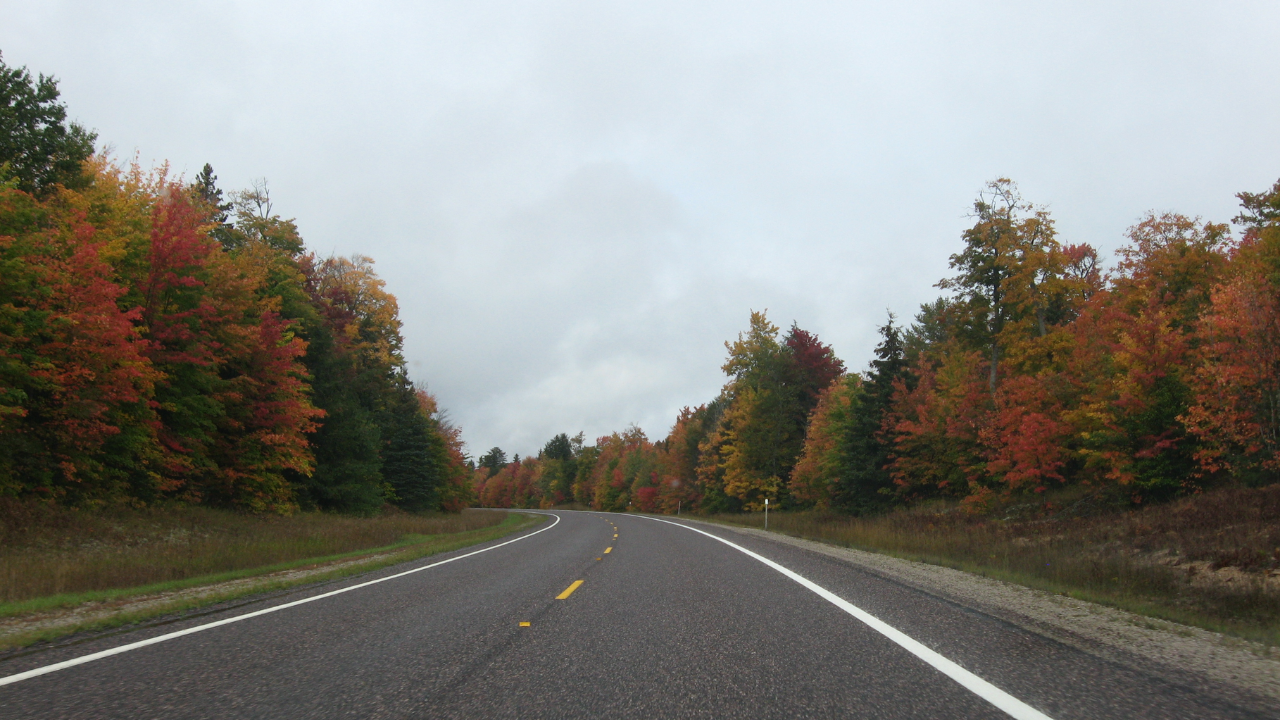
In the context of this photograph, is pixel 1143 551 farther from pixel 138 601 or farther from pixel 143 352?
pixel 143 352

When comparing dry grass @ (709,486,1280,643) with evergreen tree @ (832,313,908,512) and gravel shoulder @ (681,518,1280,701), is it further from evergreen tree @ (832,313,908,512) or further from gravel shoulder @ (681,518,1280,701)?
evergreen tree @ (832,313,908,512)

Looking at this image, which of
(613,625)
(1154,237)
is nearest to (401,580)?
(613,625)

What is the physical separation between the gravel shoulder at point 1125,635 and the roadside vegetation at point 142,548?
11.1 metres

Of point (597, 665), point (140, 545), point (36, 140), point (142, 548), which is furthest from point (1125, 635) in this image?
point (36, 140)

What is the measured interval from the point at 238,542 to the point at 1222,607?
20.5 m

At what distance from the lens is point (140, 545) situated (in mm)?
15078

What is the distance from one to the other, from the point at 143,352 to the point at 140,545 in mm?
6054

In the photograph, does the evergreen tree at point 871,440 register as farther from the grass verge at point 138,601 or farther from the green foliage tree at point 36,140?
the green foliage tree at point 36,140

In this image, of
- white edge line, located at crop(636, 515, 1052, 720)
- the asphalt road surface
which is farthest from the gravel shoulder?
white edge line, located at crop(636, 515, 1052, 720)

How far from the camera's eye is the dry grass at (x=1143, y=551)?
8953 millimetres

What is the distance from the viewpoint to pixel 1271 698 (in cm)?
375

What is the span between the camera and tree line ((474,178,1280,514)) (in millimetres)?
17844

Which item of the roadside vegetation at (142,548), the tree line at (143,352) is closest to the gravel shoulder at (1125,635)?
the roadside vegetation at (142,548)

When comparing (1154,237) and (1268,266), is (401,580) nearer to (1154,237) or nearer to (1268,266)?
(1268,266)
